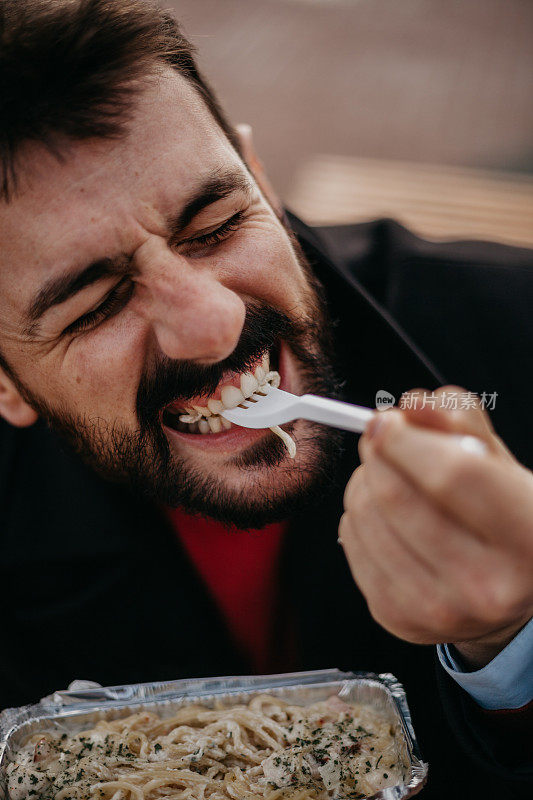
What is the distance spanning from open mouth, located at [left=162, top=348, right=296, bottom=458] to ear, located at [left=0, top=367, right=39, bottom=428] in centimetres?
40

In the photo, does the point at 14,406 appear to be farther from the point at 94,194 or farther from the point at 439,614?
the point at 439,614

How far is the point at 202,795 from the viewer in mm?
1208

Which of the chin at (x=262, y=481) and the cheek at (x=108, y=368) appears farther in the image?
the chin at (x=262, y=481)

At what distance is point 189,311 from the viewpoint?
132 centimetres

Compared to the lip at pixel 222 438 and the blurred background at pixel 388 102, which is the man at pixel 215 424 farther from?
the blurred background at pixel 388 102

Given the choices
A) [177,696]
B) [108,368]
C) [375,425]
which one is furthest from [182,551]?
[375,425]

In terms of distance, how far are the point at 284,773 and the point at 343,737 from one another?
121mm

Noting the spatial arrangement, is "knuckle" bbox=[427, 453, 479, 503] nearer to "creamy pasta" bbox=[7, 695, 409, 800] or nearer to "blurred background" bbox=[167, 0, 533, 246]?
"creamy pasta" bbox=[7, 695, 409, 800]

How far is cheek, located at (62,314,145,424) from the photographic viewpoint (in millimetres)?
1415

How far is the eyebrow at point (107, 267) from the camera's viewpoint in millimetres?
1330

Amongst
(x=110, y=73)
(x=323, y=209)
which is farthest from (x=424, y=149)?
(x=110, y=73)

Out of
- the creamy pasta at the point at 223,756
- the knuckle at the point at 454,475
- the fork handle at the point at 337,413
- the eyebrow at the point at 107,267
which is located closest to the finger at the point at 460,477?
the knuckle at the point at 454,475

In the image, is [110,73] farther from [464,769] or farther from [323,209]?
[323,209]

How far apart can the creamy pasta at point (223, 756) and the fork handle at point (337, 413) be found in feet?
1.96
